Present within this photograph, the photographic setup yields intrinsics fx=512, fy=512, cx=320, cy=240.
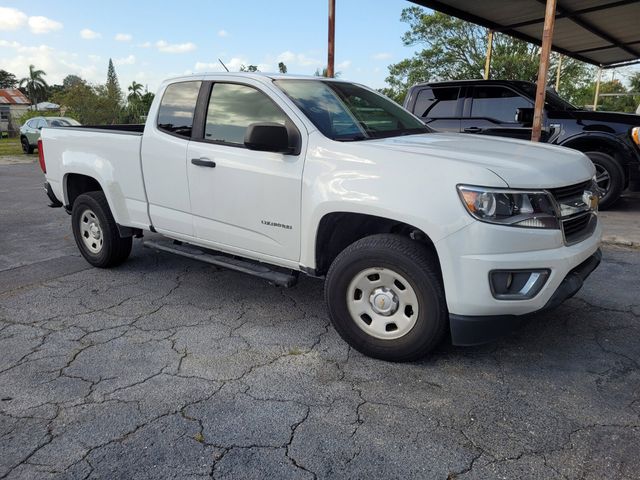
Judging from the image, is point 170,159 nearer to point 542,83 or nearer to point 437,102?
point 542,83

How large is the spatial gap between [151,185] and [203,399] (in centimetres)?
220

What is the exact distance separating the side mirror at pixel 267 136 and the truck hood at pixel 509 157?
55 cm

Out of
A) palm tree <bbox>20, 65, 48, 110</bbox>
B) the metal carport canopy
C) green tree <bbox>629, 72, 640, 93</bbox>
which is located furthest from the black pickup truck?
palm tree <bbox>20, 65, 48, 110</bbox>

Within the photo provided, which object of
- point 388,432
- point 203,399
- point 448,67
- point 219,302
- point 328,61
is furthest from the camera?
point 448,67

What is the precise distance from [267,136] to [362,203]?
30.7 inches

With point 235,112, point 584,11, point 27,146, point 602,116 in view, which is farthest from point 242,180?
point 27,146

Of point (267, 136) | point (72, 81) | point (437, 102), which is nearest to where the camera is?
point (267, 136)

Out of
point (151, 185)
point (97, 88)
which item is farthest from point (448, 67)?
point (151, 185)

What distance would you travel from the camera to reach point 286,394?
9.61 ft

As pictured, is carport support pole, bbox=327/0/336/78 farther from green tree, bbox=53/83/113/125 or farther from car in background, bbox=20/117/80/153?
green tree, bbox=53/83/113/125

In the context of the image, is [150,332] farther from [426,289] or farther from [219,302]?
[426,289]

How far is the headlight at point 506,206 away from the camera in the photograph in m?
2.76

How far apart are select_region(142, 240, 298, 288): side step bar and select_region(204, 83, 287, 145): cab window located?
0.93 meters

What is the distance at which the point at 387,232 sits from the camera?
11.3 ft
